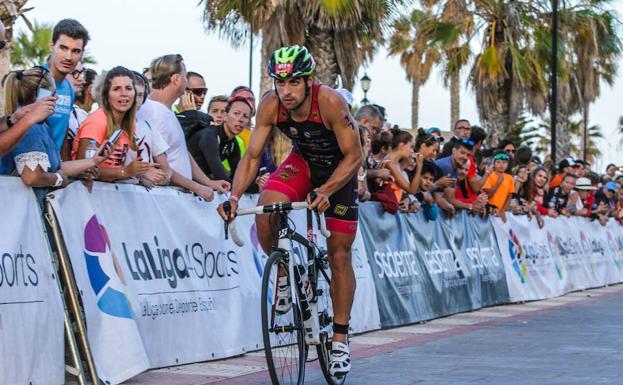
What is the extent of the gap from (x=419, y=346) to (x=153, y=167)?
9.63 feet

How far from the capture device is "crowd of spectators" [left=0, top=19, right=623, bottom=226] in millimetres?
7156

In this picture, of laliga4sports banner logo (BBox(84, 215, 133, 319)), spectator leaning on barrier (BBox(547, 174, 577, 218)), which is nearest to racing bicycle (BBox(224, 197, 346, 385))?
laliga4sports banner logo (BBox(84, 215, 133, 319))

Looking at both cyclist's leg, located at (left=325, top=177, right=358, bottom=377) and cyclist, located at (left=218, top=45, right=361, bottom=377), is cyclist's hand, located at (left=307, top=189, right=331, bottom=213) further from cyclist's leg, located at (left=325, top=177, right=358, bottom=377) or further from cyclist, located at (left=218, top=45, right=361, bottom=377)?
cyclist's leg, located at (left=325, top=177, right=358, bottom=377)

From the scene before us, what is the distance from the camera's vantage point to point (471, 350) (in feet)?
31.3

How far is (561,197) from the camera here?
19.4 m

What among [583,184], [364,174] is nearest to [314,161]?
[364,174]

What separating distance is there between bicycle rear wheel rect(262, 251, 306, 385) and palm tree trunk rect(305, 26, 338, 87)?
1710 centimetres

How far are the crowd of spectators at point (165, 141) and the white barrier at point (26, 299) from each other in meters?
0.21

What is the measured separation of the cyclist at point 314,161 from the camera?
7141 millimetres

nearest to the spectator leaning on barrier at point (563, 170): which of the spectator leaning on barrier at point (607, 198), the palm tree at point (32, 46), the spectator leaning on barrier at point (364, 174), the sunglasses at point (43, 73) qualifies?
the spectator leaning on barrier at point (607, 198)

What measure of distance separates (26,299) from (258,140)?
1729mm

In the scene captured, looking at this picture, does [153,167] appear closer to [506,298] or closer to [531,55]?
[506,298]

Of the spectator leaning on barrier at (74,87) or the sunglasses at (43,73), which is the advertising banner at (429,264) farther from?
the sunglasses at (43,73)

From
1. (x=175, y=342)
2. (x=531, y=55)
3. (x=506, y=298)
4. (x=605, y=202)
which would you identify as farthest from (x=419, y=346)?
(x=531, y=55)
